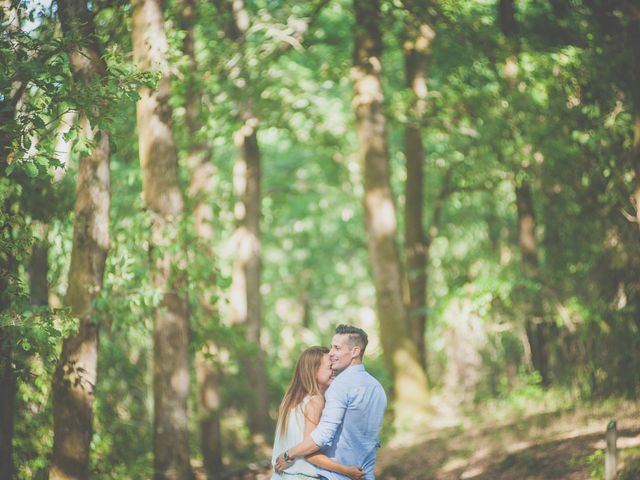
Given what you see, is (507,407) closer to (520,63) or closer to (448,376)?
(448,376)

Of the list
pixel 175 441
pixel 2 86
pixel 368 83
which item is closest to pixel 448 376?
pixel 368 83

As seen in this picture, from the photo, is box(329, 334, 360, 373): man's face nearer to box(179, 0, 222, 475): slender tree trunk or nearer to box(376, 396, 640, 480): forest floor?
box(376, 396, 640, 480): forest floor

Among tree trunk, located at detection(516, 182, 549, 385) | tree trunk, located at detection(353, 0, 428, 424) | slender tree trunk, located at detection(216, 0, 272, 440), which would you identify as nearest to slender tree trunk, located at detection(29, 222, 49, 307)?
slender tree trunk, located at detection(216, 0, 272, 440)

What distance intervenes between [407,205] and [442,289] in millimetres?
6734

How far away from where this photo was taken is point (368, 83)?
54.3ft

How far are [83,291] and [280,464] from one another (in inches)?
137

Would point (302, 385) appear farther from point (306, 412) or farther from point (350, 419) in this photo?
point (350, 419)

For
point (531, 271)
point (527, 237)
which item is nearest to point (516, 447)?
point (531, 271)

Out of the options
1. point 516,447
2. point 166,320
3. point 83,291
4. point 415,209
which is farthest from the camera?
point 415,209

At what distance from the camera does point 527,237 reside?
1639 cm

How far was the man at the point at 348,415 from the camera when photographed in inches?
215

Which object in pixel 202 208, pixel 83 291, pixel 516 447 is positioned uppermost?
pixel 202 208

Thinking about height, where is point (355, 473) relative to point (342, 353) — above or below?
below

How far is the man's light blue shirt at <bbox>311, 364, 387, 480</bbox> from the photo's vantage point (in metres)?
5.43
